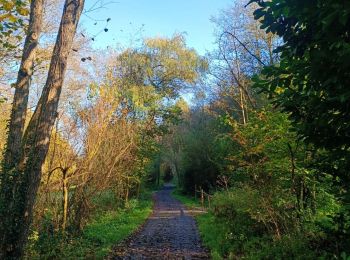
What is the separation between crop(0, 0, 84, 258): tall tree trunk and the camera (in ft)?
23.7

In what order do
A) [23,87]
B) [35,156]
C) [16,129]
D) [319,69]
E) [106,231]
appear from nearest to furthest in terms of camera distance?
1. [319,69]
2. [35,156]
3. [16,129]
4. [23,87]
5. [106,231]

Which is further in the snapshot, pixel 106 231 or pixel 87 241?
pixel 106 231

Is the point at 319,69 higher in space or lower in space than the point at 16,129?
lower

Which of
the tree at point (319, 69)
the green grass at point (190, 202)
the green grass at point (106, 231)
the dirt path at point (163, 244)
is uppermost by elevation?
the tree at point (319, 69)

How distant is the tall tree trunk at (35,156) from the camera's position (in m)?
7.24

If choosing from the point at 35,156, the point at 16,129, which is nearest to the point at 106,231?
the point at 16,129

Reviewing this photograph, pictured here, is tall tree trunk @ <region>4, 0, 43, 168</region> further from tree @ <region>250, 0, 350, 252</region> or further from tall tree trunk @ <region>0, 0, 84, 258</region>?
tree @ <region>250, 0, 350, 252</region>

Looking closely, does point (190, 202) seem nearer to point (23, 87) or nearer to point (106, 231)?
point (106, 231)

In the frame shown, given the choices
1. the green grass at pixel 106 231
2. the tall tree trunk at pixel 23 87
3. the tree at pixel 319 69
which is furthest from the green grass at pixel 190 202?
the tree at pixel 319 69

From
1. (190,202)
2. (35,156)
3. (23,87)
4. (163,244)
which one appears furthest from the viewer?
(190,202)

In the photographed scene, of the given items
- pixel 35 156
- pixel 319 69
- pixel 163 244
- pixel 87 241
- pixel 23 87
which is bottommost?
pixel 163 244

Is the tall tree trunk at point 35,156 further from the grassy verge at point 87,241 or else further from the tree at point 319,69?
the tree at point 319,69

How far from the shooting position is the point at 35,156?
7473 mm

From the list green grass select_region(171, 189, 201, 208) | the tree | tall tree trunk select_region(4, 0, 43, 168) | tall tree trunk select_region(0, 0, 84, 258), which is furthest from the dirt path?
green grass select_region(171, 189, 201, 208)
